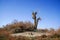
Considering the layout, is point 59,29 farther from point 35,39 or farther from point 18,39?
point 18,39

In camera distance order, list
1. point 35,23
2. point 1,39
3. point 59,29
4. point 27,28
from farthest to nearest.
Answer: point 35,23
point 27,28
point 59,29
point 1,39

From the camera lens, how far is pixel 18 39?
40.7 feet

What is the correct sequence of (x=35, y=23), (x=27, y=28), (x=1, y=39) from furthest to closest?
Answer: 1. (x=35, y=23)
2. (x=27, y=28)
3. (x=1, y=39)

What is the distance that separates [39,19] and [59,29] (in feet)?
24.8

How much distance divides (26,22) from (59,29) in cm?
606

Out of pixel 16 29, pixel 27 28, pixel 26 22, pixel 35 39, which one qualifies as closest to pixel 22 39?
pixel 35 39

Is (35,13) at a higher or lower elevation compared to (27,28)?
higher

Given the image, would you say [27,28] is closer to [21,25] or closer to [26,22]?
[21,25]

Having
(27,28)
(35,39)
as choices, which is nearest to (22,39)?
(35,39)

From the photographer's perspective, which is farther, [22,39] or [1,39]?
[22,39]

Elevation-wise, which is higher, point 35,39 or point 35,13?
point 35,13

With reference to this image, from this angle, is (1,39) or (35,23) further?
(35,23)

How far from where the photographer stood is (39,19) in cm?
2638

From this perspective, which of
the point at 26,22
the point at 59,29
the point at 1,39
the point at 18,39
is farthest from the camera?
the point at 26,22
